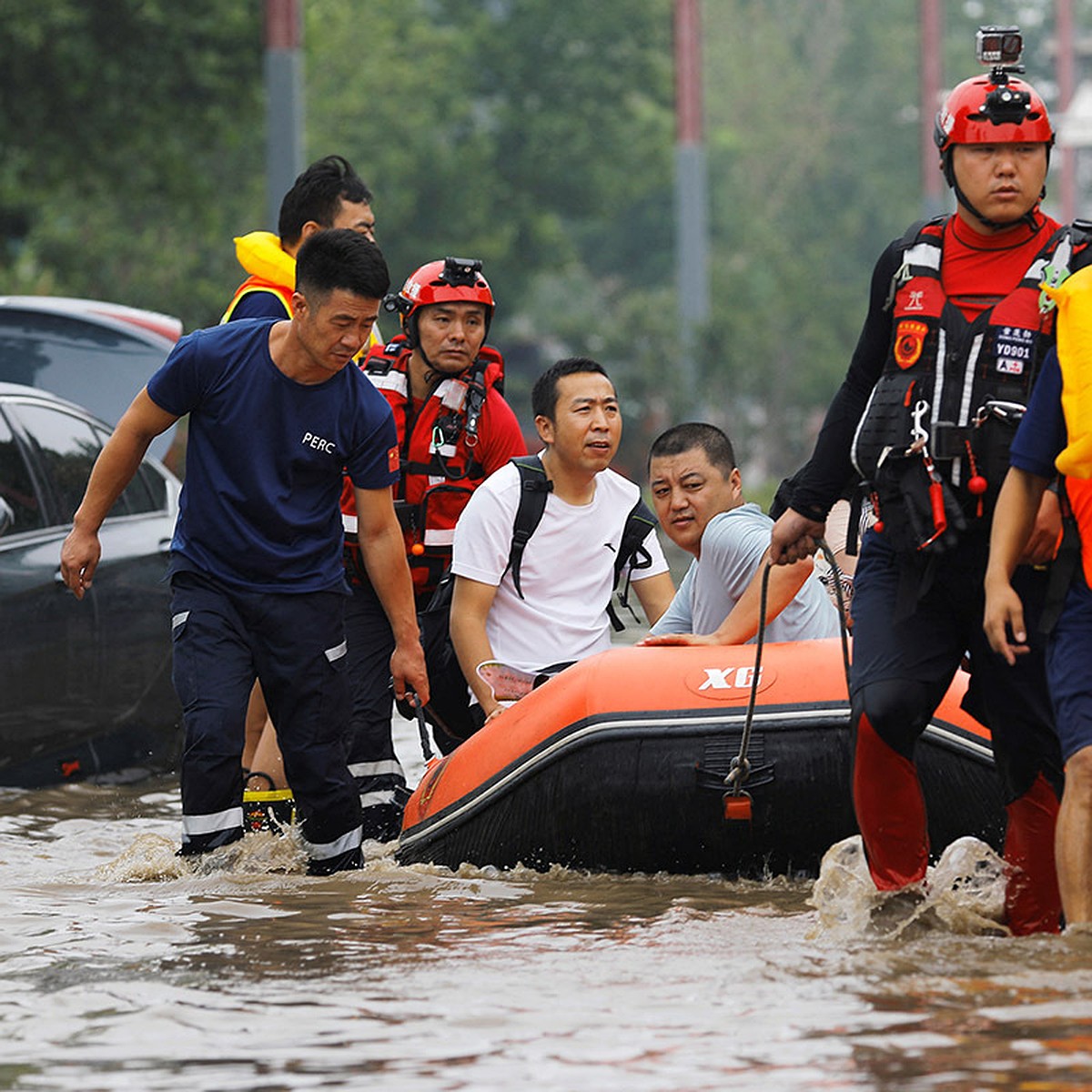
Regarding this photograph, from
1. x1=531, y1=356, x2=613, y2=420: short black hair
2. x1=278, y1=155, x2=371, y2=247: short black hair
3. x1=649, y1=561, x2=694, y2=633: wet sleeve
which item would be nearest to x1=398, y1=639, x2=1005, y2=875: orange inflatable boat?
x1=649, y1=561, x2=694, y2=633: wet sleeve

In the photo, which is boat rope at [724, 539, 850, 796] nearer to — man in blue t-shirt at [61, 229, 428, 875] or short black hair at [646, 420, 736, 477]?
short black hair at [646, 420, 736, 477]

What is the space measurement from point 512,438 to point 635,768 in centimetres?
164

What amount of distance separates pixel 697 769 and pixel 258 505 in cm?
136

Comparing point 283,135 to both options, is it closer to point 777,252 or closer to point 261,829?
point 261,829

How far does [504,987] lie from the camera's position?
5367 mm

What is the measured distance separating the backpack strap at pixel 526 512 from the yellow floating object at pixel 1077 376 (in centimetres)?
268

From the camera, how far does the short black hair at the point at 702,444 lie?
760 centimetres

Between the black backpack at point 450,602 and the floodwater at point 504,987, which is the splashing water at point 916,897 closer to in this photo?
the floodwater at point 504,987

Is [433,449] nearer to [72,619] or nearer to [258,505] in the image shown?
[258,505]

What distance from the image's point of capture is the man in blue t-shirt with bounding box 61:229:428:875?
22.4 feet

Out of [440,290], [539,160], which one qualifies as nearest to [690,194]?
[539,160]

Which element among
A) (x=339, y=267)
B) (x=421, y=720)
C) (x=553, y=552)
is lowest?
(x=421, y=720)

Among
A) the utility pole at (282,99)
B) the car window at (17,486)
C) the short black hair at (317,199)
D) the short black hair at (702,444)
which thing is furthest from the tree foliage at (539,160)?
the short black hair at (702,444)

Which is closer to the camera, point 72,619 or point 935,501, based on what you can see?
point 935,501
